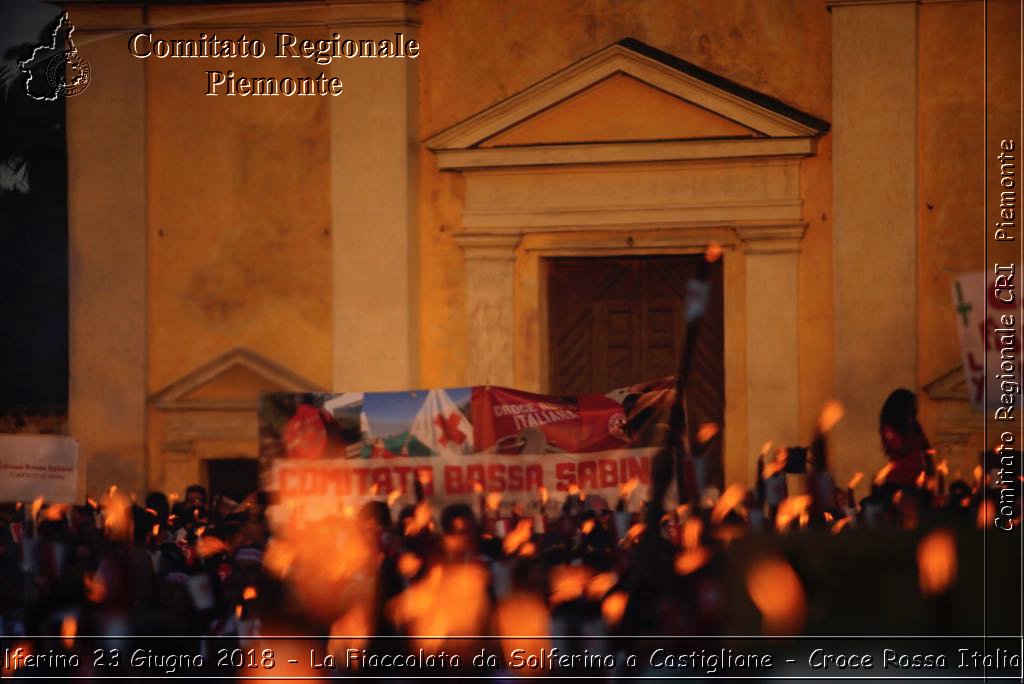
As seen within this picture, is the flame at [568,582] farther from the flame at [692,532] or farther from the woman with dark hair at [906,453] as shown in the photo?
the woman with dark hair at [906,453]

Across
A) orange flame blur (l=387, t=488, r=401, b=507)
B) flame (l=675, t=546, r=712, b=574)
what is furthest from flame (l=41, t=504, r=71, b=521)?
flame (l=675, t=546, r=712, b=574)

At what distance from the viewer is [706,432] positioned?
65.2 ft

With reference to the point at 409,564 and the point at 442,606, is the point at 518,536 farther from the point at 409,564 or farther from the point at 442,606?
the point at 442,606

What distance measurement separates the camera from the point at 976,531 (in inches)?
324

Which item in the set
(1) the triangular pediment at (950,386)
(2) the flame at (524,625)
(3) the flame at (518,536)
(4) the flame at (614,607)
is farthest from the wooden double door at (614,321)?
(4) the flame at (614,607)

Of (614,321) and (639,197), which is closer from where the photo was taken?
(639,197)

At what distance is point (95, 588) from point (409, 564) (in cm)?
188

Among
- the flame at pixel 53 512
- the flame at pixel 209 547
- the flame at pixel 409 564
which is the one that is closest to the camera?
the flame at pixel 409 564

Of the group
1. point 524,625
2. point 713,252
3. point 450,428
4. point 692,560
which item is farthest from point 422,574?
point 713,252

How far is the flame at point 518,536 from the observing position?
1329 centimetres

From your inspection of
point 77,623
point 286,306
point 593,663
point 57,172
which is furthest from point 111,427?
point 593,663

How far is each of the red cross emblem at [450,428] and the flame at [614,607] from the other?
17.1 ft

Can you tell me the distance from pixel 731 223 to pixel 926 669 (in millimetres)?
12537

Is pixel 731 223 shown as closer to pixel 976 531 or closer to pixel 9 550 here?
pixel 9 550
